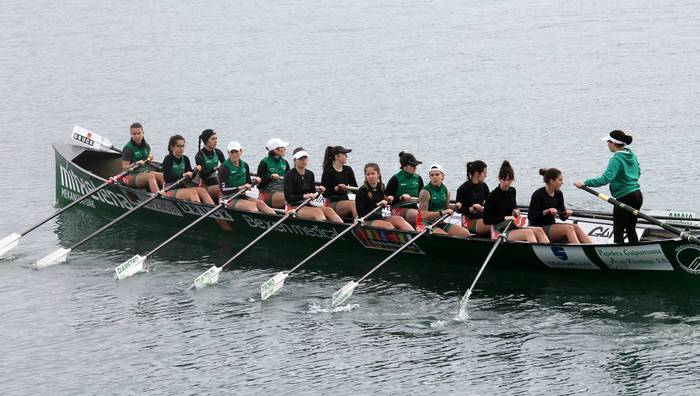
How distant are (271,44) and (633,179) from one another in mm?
32506

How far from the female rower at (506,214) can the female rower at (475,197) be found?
33 cm

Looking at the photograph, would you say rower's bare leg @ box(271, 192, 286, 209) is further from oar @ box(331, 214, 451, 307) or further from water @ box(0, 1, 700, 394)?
oar @ box(331, 214, 451, 307)

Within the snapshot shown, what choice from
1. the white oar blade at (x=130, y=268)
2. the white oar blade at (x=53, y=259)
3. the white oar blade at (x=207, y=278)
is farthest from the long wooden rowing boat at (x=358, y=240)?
the white oar blade at (x=53, y=259)

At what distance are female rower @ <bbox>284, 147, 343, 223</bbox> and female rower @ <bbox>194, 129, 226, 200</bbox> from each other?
7.83 feet

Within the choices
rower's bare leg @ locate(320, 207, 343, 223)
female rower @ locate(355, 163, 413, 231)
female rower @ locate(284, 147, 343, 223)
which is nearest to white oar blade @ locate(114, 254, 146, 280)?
female rower @ locate(284, 147, 343, 223)

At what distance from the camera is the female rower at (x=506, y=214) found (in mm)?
21219

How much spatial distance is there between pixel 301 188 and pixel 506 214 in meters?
4.55

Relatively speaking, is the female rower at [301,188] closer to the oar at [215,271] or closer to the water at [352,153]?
the oar at [215,271]

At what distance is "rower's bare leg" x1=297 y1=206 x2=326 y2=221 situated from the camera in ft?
77.3

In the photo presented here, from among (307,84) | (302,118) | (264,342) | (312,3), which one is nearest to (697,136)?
(302,118)

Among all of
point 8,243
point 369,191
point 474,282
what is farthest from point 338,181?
point 8,243

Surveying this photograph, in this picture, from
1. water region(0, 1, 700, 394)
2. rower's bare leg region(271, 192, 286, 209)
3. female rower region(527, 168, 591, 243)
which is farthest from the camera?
rower's bare leg region(271, 192, 286, 209)

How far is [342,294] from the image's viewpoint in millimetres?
20922

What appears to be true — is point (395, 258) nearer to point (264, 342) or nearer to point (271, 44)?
point (264, 342)
